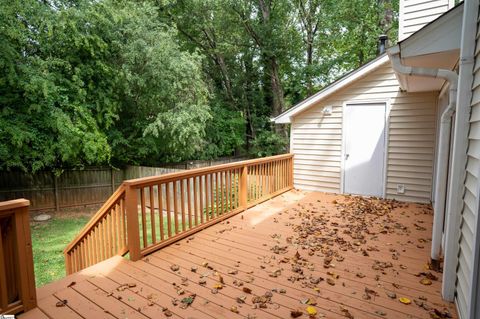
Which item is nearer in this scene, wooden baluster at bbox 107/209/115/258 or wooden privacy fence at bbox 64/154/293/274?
wooden privacy fence at bbox 64/154/293/274

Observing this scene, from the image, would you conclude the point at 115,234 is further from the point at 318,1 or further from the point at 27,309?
the point at 318,1

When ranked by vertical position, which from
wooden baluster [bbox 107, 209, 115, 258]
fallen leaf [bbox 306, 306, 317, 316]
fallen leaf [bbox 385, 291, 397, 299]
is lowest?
fallen leaf [bbox 385, 291, 397, 299]

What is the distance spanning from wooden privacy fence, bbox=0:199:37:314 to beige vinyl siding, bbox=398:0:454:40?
5.93 meters

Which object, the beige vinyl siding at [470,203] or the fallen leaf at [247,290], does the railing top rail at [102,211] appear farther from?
the beige vinyl siding at [470,203]

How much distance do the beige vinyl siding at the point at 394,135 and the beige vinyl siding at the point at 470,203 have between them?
13.0ft

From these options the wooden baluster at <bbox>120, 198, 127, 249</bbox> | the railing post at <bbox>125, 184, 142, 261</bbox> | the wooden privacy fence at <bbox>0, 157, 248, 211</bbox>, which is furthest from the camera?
the wooden privacy fence at <bbox>0, 157, 248, 211</bbox>

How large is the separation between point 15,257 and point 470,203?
3.40 m

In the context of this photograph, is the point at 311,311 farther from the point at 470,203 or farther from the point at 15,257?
the point at 15,257

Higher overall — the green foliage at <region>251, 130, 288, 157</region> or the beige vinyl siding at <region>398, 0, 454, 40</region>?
the beige vinyl siding at <region>398, 0, 454, 40</region>

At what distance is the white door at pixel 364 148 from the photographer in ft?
19.9

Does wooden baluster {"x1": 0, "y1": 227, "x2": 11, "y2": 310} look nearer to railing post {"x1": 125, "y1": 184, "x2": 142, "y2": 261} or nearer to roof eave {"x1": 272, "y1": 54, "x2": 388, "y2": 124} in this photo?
railing post {"x1": 125, "y1": 184, "x2": 142, "y2": 261}

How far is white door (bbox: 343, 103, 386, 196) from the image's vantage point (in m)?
6.07

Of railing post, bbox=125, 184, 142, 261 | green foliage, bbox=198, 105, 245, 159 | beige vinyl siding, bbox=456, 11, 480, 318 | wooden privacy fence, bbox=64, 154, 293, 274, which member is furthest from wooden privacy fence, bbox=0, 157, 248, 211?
beige vinyl siding, bbox=456, 11, 480, 318

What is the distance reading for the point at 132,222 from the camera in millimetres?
3152
